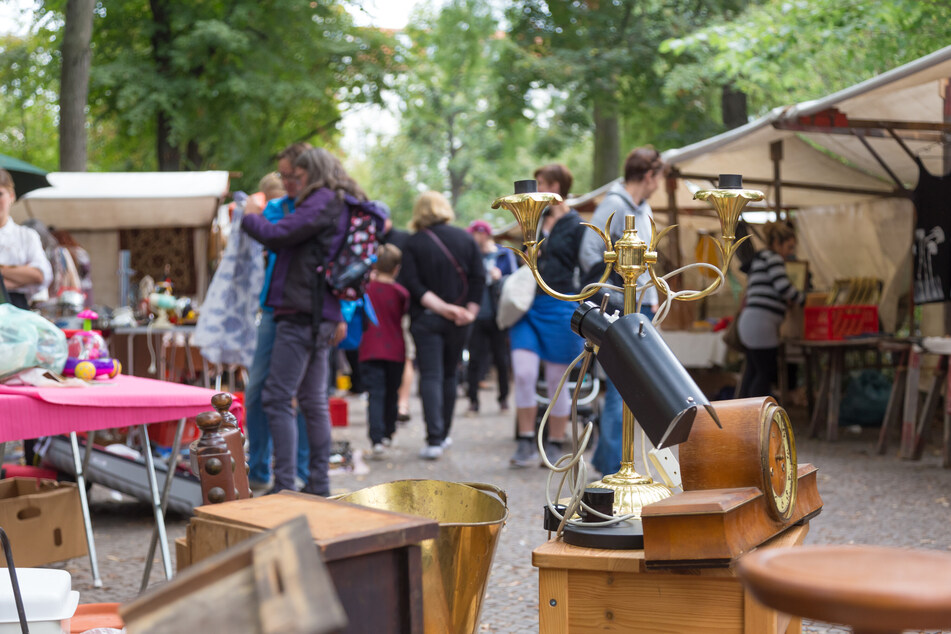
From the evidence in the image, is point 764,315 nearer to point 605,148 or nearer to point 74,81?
point 74,81

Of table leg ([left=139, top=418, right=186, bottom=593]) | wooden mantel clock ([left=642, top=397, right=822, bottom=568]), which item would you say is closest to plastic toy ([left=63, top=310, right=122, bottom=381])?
table leg ([left=139, top=418, right=186, bottom=593])

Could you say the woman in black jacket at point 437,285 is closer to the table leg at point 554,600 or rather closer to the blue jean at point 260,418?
the blue jean at point 260,418

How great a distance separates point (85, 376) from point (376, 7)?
→ 15.3 metres

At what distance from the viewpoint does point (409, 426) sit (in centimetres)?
1015

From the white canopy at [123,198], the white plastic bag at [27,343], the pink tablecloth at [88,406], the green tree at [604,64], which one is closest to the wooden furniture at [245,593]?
the pink tablecloth at [88,406]

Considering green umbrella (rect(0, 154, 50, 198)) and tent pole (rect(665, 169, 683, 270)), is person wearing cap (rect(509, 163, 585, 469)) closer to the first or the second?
tent pole (rect(665, 169, 683, 270))

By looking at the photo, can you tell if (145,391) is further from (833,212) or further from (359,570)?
(833,212)

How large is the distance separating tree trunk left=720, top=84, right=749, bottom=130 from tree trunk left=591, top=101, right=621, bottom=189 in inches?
84.8

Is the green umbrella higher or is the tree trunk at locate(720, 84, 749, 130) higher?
the tree trunk at locate(720, 84, 749, 130)

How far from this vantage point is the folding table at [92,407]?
284cm

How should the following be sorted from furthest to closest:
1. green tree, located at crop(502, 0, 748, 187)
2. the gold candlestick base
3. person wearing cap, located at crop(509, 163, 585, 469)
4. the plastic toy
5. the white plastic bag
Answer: green tree, located at crop(502, 0, 748, 187), person wearing cap, located at crop(509, 163, 585, 469), the plastic toy, the white plastic bag, the gold candlestick base

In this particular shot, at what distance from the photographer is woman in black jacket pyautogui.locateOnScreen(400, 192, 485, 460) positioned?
7.31 m

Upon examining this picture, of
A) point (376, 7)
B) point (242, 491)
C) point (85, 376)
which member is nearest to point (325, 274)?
point (85, 376)

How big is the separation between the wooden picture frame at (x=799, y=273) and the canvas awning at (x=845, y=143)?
886 millimetres
